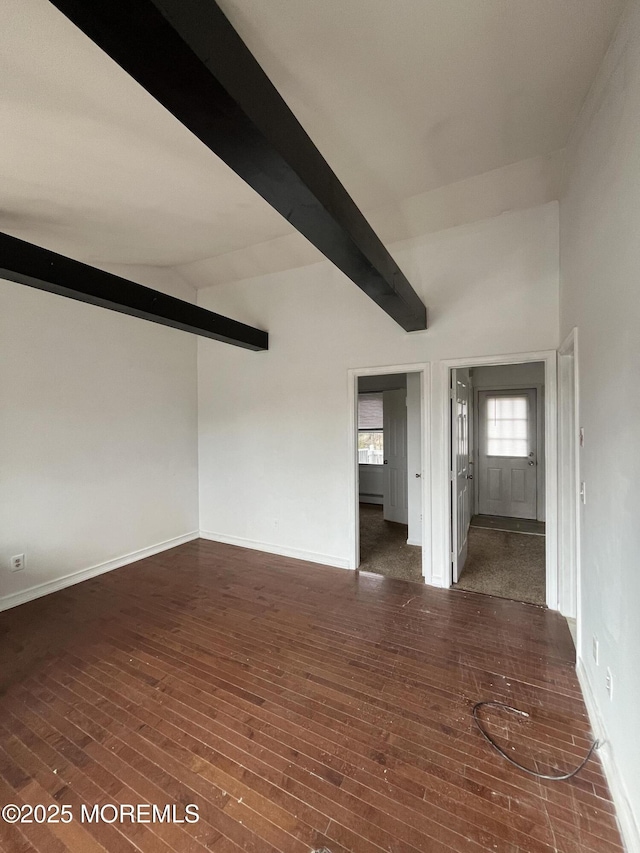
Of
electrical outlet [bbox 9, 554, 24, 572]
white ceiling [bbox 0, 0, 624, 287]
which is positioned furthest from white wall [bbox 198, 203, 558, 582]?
electrical outlet [bbox 9, 554, 24, 572]

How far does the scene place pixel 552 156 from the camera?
2436mm

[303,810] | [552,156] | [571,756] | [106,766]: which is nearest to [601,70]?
[552,156]

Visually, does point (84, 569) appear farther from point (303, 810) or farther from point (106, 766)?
point (303, 810)

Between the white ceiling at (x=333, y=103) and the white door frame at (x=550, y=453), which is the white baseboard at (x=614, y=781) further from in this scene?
the white ceiling at (x=333, y=103)

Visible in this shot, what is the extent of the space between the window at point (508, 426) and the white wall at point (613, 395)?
3.98 metres

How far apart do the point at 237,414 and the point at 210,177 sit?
2.65 metres

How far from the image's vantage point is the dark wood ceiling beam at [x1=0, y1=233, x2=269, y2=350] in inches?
86.5

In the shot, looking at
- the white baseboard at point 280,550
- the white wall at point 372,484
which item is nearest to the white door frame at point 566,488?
the white baseboard at point 280,550

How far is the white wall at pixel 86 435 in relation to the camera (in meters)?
3.16

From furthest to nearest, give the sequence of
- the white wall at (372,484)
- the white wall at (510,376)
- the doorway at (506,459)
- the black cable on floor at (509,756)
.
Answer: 1. the white wall at (372,484)
2. the white wall at (510,376)
3. the doorway at (506,459)
4. the black cable on floor at (509,756)

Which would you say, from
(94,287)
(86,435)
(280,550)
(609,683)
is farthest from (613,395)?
(86,435)

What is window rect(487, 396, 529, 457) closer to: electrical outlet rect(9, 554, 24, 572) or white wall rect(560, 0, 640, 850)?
→ white wall rect(560, 0, 640, 850)

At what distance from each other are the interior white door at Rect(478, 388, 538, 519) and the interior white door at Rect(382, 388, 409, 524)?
1.40m

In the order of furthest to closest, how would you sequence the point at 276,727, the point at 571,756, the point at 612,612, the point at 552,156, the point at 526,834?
the point at 552,156
the point at 276,727
the point at 571,756
the point at 612,612
the point at 526,834
